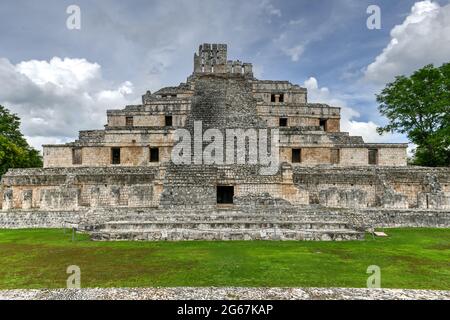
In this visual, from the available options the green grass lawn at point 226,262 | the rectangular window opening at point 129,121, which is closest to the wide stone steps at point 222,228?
the green grass lawn at point 226,262

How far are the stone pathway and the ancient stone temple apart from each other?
6.20 meters

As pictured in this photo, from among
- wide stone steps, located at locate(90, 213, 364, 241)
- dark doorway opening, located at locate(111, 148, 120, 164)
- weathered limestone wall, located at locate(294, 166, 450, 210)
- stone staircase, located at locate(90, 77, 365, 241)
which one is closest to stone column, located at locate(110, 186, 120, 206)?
stone staircase, located at locate(90, 77, 365, 241)

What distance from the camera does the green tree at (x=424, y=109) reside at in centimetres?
2754

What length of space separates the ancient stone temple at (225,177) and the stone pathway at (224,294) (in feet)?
20.3

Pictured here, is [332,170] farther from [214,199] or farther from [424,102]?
[424,102]

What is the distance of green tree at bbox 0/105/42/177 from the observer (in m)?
29.1

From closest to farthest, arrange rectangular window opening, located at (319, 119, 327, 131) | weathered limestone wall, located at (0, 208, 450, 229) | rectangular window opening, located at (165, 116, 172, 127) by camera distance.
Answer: weathered limestone wall, located at (0, 208, 450, 229)
rectangular window opening, located at (165, 116, 172, 127)
rectangular window opening, located at (319, 119, 327, 131)

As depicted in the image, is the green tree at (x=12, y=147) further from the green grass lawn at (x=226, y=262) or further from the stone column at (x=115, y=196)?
the green grass lawn at (x=226, y=262)

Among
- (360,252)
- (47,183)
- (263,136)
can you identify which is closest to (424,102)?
(263,136)

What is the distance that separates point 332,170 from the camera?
69.2 ft

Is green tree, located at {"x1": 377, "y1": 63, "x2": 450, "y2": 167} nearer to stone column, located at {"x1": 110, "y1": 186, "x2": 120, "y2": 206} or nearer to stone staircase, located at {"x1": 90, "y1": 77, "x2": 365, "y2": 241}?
stone staircase, located at {"x1": 90, "y1": 77, "x2": 365, "y2": 241}

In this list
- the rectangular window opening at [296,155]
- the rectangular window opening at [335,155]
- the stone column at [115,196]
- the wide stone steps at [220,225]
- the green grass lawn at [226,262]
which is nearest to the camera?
the green grass lawn at [226,262]

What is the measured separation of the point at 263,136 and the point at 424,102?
16.7 meters

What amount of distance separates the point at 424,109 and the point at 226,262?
87.9 ft
